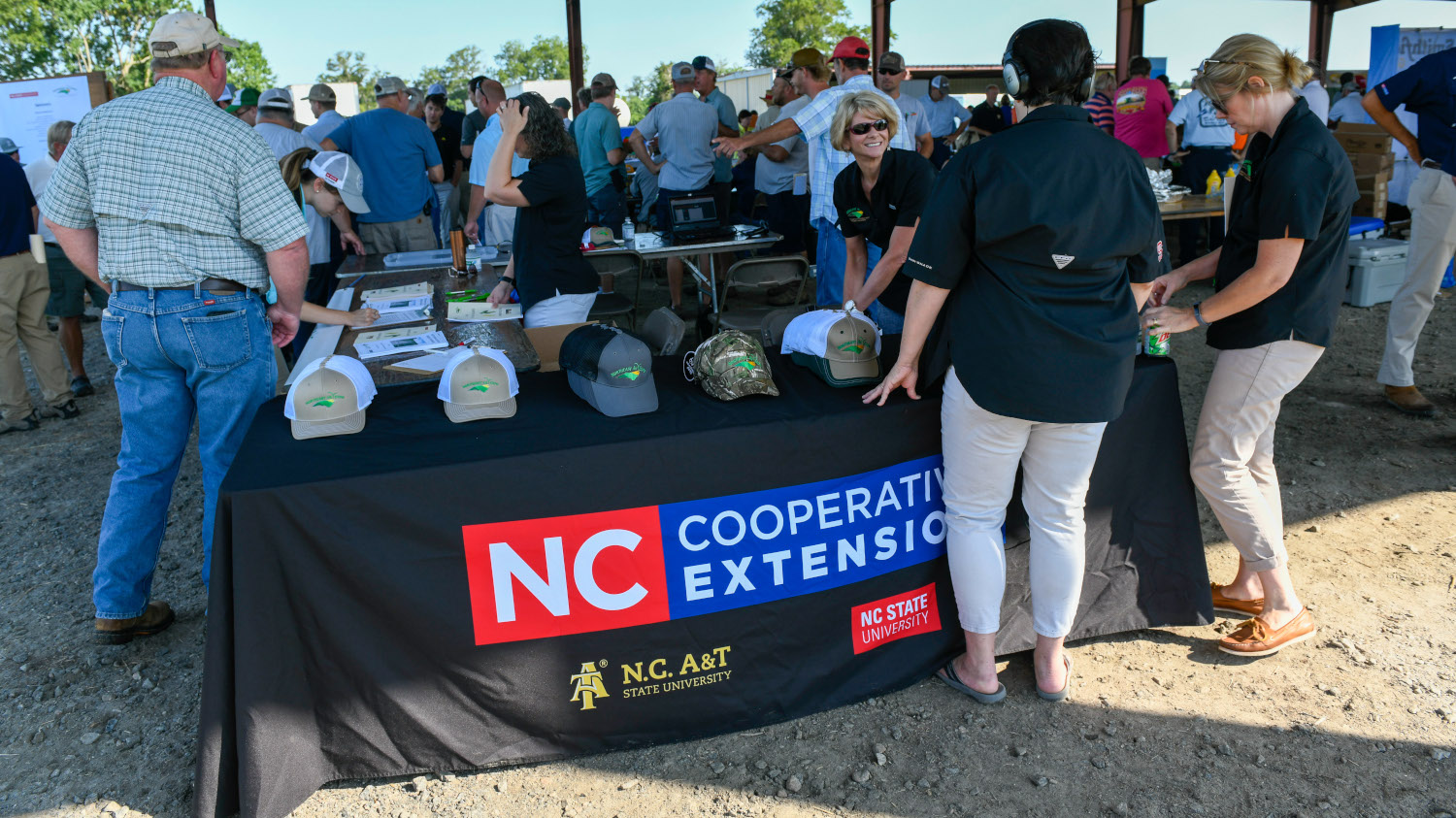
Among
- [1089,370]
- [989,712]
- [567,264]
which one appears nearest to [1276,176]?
[1089,370]

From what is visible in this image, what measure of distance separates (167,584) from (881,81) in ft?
16.8

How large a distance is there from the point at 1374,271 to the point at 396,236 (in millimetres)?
6445

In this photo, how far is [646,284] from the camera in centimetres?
830

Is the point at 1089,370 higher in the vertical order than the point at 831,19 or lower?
lower

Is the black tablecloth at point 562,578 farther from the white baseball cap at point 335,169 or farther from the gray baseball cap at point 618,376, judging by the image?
the white baseball cap at point 335,169

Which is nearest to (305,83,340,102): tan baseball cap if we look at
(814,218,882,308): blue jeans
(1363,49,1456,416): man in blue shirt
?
(814,218,882,308): blue jeans

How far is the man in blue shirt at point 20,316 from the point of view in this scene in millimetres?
4559

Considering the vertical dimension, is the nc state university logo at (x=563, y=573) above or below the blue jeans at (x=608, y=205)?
below

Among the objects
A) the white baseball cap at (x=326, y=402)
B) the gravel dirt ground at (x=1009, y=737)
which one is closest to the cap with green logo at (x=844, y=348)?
the gravel dirt ground at (x=1009, y=737)

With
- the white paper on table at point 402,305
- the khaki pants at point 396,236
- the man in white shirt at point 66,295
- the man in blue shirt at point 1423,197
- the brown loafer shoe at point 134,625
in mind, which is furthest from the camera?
the khaki pants at point 396,236

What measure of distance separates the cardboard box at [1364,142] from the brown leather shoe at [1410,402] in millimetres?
5135

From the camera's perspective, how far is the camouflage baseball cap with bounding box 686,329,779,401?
2219mm

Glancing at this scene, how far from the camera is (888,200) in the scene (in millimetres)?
2857

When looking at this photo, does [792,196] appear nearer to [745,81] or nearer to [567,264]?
[567,264]
